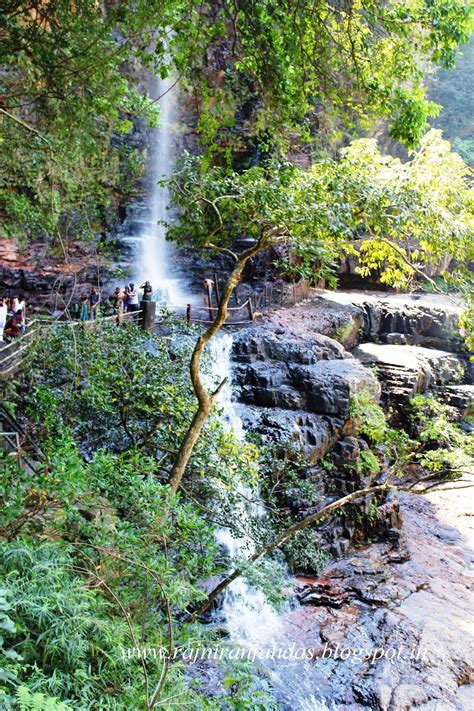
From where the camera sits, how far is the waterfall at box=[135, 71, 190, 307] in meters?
A: 20.2

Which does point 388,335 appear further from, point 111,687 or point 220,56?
point 111,687

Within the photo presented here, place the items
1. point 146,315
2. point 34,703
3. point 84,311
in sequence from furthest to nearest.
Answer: point 146,315 → point 84,311 → point 34,703

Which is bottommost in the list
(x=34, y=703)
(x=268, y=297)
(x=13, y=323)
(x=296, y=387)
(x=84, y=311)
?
(x=34, y=703)

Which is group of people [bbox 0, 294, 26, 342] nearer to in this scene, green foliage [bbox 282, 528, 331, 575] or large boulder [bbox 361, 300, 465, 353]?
green foliage [bbox 282, 528, 331, 575]

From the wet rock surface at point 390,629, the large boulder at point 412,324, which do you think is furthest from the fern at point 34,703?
the large boulder at point 412,324

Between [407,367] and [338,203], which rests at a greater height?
[338,203]

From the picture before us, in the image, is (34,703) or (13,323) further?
(13,323)

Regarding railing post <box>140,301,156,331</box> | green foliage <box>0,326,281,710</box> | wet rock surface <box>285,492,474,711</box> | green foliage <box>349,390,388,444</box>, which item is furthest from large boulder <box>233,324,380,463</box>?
green foliage <box>0,326,281,710</box>

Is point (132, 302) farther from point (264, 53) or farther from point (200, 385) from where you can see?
point (264, 53)

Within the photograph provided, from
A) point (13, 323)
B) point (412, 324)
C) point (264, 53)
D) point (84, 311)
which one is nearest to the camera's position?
point (264, 53)

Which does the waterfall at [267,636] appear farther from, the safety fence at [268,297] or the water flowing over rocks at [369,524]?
the safety fence at [268,297]

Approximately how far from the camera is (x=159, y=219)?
21.4m

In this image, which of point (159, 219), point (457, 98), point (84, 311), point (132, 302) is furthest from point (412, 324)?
point (457, 98)

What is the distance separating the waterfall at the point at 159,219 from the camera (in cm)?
2017
